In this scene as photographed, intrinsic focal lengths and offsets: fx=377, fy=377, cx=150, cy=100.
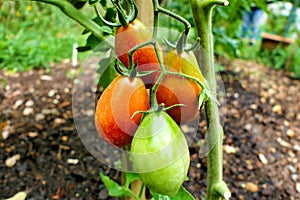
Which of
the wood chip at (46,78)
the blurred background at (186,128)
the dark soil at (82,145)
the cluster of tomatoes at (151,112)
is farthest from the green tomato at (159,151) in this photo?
the wood chip at (46,78)

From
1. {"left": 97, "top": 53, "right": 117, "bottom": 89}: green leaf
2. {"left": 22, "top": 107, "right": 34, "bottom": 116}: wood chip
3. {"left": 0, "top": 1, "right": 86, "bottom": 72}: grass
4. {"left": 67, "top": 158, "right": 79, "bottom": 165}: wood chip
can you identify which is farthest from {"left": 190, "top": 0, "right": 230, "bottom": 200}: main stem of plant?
{"left": 0, "top": 1, "right": 86, "bottom": 72}: grass

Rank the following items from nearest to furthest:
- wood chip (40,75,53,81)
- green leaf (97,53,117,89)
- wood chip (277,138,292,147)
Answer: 1. green leaf (97,53,117,89)
2. wood chip (277,138,292,147)
3. wood chip (40,75,53,81)

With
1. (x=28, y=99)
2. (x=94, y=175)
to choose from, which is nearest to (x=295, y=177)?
(x=94, y=175)

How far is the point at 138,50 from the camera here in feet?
1.58

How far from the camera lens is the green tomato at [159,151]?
17.7 inches

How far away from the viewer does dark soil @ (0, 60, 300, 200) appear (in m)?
1.30

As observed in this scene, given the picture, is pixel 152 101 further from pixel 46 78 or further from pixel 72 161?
pixel 46 78

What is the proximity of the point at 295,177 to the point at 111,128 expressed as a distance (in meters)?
1.16

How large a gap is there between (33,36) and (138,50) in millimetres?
2400

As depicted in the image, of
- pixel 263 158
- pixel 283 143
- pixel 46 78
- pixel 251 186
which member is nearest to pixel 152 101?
pixel 251 186

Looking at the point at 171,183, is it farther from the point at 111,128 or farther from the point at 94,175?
the point at 94,175

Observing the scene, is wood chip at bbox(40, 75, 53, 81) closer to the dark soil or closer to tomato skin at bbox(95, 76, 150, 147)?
the dark soil

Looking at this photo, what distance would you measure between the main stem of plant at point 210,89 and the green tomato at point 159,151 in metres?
0.10

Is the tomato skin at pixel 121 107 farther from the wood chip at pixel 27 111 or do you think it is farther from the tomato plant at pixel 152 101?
the wood chip at pixel 27 111
